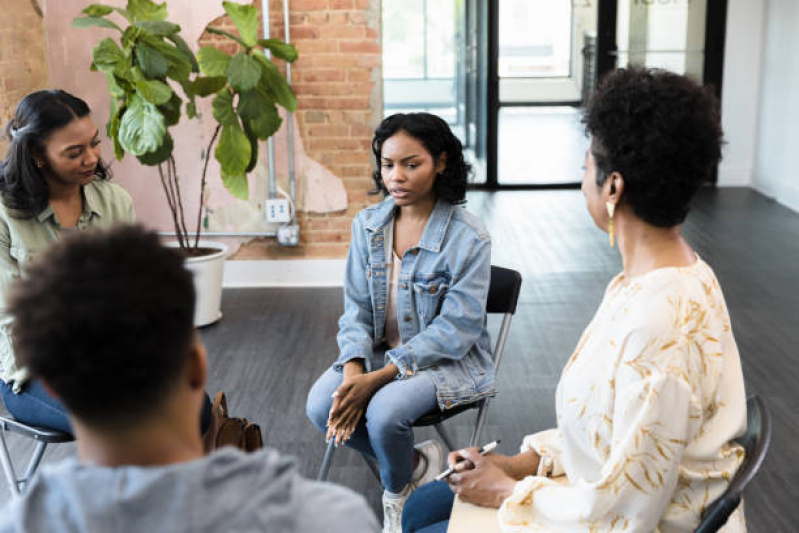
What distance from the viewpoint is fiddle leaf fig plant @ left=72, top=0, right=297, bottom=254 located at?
3961mm

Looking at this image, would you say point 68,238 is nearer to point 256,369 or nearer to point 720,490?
point 720,490

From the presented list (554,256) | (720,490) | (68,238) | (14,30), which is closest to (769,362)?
(554,256)

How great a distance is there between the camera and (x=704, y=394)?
56.1 inches

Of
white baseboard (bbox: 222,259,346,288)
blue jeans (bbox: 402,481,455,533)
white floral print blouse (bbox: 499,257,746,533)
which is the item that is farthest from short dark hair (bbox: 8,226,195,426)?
white baseboard (bbox: 222,259,346,288)

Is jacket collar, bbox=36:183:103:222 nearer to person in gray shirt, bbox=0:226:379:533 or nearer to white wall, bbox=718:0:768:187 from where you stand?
person in gray shirt, bbox=0:226:379:533

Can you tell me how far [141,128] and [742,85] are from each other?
6.04m

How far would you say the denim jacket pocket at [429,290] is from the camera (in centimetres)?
253

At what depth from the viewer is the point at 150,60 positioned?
13.0 feet

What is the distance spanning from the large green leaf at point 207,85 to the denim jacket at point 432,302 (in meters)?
2.04

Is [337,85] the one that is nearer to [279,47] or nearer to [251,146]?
[279,47]

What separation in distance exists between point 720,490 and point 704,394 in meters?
0.17

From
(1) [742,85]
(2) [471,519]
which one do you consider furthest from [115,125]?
(1) [742,85]

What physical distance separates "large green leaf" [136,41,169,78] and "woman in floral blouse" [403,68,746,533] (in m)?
2.88

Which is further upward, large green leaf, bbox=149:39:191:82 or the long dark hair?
large green leaf, bbox=149:39:191:82
